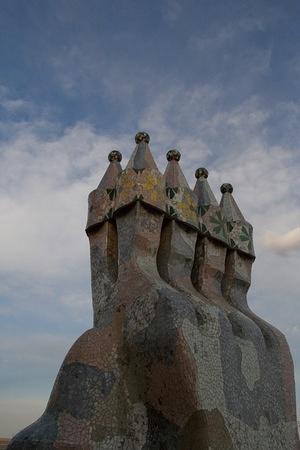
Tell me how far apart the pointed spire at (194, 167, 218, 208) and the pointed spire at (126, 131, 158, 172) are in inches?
47.4

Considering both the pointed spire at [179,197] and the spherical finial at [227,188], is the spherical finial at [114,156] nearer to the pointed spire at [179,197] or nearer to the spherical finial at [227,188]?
the pointed spire at [179,197]

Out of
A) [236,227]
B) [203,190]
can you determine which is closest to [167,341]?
[236,227]

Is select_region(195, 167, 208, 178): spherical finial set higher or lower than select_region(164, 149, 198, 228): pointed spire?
higher

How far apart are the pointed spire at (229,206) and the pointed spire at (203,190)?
0.37 metres

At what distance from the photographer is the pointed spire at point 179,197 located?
7477 millimetres

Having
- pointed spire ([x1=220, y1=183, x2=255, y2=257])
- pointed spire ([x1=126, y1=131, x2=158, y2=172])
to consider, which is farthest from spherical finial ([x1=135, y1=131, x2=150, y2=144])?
pointed spire ([x1=220, y1=183, x2=255, y2=257])

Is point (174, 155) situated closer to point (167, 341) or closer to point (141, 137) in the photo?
point (141, 137)

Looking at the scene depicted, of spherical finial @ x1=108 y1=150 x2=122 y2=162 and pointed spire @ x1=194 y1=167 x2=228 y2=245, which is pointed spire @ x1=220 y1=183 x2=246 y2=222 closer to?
pointed spire @ x1=194 y1=167 x2=228 y2=245

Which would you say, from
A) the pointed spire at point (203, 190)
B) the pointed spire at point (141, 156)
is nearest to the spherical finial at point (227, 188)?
the pointed spire at point (203, 190)

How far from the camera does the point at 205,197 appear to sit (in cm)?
852

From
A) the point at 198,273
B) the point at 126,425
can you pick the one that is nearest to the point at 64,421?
the point at 126,425

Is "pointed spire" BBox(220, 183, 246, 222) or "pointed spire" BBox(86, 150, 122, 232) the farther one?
"pointed spire" BBox(220, 183, 246, 222)

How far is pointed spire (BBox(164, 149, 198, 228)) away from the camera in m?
7.48

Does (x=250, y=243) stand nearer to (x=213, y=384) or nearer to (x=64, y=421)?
(x=213, y=384)
